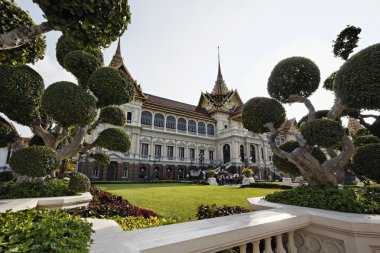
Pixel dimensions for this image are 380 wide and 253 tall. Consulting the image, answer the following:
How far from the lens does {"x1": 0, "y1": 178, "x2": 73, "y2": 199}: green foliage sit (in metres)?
5.14

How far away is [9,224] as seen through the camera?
2.12 metres

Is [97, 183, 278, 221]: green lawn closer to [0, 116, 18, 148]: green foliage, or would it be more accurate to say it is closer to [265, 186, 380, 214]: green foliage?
[265, 186, 380, 214]: green foliage

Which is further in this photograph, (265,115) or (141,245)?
(265,115)

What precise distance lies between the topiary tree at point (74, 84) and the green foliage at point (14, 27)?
0.07 meters

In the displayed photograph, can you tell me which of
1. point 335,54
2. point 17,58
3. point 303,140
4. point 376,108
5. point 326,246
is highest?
point 335,54

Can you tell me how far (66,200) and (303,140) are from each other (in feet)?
20.4

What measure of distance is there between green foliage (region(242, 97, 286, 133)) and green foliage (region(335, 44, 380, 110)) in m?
1.60

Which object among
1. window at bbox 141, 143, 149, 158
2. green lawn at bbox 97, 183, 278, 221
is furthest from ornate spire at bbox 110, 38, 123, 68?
green lawn at bbox 97, 183, 278, 221

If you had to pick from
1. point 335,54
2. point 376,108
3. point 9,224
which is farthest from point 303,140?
point 9,224

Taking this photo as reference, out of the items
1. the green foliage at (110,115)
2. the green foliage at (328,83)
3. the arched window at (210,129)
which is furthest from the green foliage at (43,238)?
the arched window at (210,129)

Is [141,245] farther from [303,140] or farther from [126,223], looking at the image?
[303,140]

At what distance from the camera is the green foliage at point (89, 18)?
10.6 ft

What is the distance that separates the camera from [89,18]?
356 centimetres

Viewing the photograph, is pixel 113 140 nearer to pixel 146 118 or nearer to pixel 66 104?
pixel 66 104
